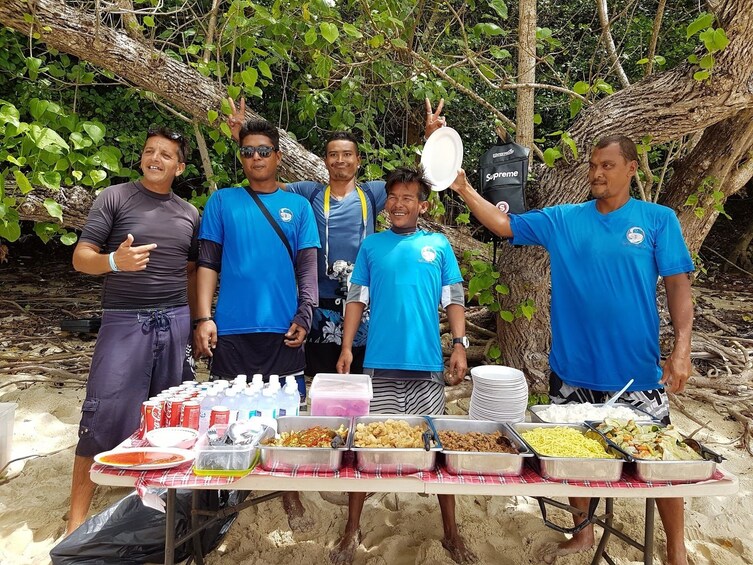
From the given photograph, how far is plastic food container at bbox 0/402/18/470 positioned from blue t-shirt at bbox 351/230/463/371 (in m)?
2.46

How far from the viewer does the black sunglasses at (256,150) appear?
2846 mm

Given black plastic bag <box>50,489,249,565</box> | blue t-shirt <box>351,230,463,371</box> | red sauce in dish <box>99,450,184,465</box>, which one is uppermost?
blue t-shirt <box>351,230,463,371</box>

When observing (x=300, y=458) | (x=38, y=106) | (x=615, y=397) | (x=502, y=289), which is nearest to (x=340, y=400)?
(x=300, y=458)

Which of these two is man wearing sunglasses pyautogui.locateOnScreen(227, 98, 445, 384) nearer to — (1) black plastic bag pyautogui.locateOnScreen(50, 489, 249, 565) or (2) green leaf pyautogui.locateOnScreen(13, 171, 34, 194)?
(1) black plastic bag pyautogui.locateOnScreen(50, 489, 249, 565)

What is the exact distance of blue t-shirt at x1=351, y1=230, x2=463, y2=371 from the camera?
2625 mm

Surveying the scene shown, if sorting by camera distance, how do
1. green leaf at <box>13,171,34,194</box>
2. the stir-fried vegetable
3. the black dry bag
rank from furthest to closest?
the black dry bag < green leaf at <box>13,171,34,194</box> < the stir-fried vegetable

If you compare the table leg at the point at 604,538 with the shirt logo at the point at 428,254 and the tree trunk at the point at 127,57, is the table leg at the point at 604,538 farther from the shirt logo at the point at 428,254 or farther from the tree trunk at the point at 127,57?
the tree trunk at the point at 127,57

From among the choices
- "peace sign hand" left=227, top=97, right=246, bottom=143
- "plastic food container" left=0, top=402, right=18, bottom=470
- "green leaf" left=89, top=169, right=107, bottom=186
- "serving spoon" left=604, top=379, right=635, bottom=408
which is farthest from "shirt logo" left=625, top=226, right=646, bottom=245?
"plastic food container" left=0, top=402, right=18, bottom=470

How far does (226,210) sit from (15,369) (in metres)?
3.30

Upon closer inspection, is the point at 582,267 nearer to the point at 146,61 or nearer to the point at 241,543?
the point at 241,543

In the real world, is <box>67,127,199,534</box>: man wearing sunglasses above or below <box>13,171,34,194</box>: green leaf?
below

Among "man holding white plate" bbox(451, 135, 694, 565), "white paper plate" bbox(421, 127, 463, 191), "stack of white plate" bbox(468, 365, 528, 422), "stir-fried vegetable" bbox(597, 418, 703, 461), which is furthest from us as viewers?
"white paper plate" bbox(421, 127, 463, 191)

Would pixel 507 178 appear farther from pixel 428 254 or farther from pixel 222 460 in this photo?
pixel 222 460

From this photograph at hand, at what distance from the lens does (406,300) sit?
2627 mm
